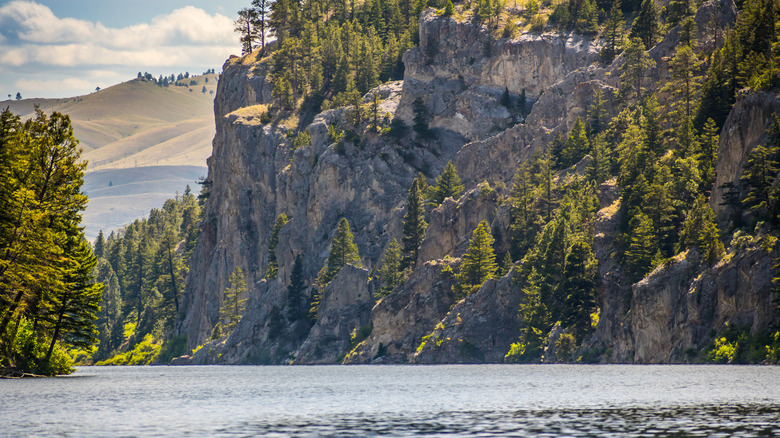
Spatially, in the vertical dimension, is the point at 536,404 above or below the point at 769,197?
below

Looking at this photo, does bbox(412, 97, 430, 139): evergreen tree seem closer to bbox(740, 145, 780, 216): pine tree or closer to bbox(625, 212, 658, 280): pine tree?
bbox(625, 212, 658, 280): pine tree

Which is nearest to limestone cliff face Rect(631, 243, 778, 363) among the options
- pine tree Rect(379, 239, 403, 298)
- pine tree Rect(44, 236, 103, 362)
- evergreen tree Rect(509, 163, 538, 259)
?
evergreen tree Rect(509, 163, 538, 259)

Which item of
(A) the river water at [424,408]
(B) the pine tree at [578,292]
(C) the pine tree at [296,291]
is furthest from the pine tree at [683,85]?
(C) the pine tree at [296,291]

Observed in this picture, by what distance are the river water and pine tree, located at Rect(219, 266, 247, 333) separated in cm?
10674

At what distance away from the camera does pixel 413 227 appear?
153m

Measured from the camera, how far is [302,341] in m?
160

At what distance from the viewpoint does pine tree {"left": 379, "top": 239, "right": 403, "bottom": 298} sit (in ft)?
483

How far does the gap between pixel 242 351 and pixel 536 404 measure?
121 meters

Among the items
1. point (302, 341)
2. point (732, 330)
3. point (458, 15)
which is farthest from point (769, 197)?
point (458, 15)

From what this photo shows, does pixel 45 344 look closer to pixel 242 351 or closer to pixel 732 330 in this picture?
pixel 732 330

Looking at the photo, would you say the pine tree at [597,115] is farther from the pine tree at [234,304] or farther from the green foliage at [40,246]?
the green foliage at [40,246]

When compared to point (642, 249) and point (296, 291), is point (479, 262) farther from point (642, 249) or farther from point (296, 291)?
point (296, 291)

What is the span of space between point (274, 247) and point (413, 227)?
3988cm

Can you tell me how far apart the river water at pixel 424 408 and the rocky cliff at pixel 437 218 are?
94.5 ft
